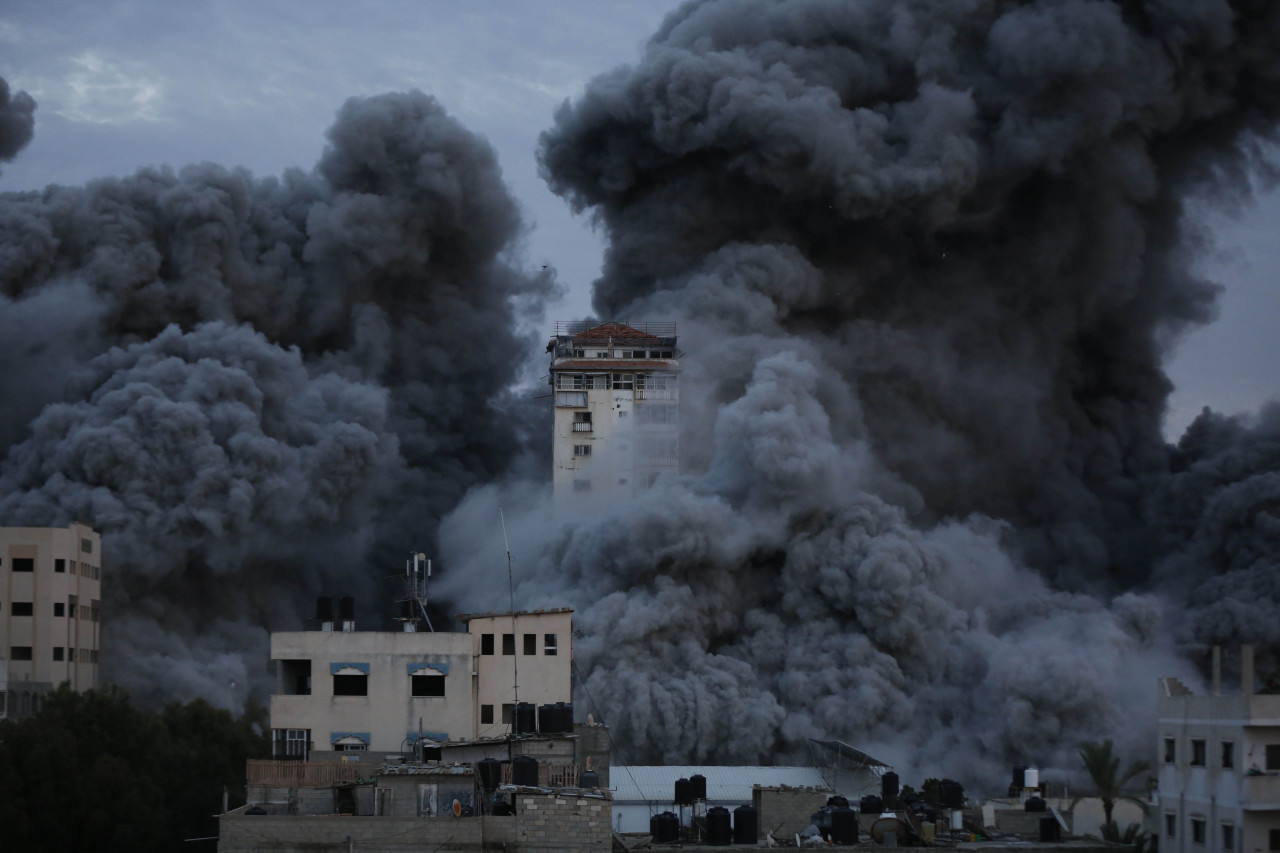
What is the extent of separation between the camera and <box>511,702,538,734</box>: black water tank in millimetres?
38562

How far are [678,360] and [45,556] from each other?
19.8 meters

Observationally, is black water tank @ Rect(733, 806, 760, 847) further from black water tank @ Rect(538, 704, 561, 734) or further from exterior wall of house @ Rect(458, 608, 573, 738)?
exterior wall of house @ Rect(458, 608, 573, 738)

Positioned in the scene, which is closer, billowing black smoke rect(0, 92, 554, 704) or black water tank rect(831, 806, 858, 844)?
black water tank rect(831, 806, 858, 844)

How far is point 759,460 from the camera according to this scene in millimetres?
61688

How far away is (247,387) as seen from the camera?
6638 centimetres

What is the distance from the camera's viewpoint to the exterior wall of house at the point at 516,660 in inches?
1703

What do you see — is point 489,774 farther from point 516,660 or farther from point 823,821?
point 516,660

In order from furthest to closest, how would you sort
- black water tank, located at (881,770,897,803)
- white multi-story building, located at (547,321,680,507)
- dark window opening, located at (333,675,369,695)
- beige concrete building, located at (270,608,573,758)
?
white multi-story building, located at (547,321,680,507) < dark window opening, located at (333,675,369,695) < beige concrete building, located at (270,608,573,758) < black water tank, located at (881,770,897,803)

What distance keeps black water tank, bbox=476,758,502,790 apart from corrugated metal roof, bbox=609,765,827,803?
11697 mm

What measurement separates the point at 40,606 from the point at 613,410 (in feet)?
60.9

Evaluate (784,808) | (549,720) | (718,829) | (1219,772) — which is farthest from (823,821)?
(1219,772)

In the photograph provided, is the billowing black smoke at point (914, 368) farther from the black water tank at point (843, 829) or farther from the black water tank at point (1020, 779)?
the black water tank at point (843, 829)

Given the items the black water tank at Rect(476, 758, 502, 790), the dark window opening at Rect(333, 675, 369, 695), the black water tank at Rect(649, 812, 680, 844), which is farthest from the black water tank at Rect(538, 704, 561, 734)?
the dark window opening at Rect(333, 675, 369, 695)

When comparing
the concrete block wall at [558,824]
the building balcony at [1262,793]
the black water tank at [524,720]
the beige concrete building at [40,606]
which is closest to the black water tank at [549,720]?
the black water tank at [524,720]
